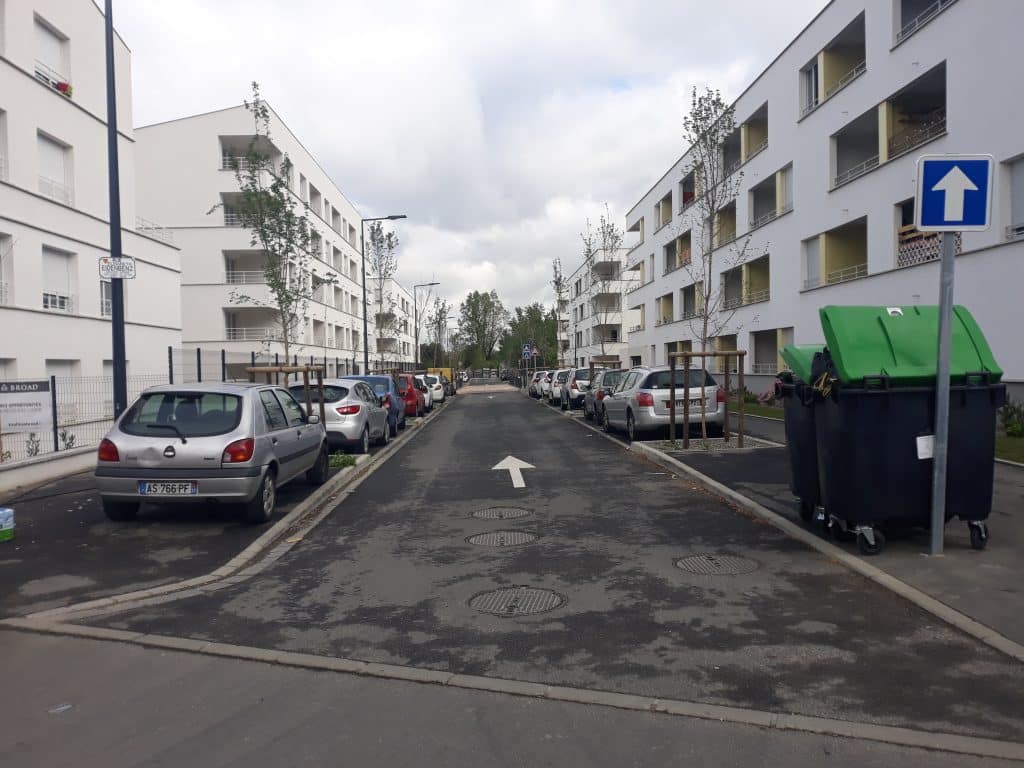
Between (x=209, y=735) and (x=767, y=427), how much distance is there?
17496mm

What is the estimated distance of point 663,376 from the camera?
54.2 feet

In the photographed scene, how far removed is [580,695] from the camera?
406 cm

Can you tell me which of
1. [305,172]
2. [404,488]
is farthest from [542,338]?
[404,488]

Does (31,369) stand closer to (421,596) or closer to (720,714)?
(421,596)

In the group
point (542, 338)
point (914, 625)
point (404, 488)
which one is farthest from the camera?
point (542, 338)

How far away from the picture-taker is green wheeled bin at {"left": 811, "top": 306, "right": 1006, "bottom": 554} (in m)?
6.54

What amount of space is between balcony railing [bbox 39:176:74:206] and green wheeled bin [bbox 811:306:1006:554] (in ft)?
67.3

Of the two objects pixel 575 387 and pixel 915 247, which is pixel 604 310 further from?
pixel 915 247

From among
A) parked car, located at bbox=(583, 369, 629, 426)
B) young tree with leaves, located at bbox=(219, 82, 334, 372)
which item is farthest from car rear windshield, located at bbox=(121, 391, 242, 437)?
parked car, located at bbox=(583, 369, 629, 426)

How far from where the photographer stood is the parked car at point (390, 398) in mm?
20000

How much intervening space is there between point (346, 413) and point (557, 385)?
1906 cm

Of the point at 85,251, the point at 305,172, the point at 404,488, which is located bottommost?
the point at 404,488

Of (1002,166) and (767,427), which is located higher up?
(1002,166)

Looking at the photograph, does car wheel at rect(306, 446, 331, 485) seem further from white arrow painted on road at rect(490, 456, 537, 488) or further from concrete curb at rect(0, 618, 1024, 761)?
concrete curb at rect(0, 618, 1024, 761)
